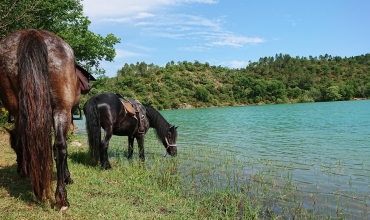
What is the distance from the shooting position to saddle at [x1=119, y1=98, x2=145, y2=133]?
7818mm

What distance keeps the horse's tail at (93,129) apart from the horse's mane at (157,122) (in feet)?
7.92

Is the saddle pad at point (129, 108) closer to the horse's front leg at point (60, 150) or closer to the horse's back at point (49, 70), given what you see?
the horse's back at point (49, 70)

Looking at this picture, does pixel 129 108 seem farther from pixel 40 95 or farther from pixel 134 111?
pixel 40 95

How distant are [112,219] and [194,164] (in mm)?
5598

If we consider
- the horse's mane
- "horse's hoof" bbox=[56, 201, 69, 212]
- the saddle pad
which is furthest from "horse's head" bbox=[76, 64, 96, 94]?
the horse's mane

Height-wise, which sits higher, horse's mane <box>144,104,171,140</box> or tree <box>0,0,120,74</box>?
tree <box>0,0,120,74</box>

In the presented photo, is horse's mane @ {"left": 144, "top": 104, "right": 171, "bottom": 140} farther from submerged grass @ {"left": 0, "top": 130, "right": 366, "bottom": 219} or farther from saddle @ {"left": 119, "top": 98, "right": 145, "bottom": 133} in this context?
submerged grass @ {"left": 0, "top": 130, "right": 366, "bottom": 219}

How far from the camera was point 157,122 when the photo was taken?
9.16 meters

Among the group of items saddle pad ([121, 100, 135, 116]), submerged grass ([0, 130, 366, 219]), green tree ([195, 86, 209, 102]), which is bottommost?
submerged grass ([0, 130, 366, 219])

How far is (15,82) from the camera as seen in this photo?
3754 millimetres

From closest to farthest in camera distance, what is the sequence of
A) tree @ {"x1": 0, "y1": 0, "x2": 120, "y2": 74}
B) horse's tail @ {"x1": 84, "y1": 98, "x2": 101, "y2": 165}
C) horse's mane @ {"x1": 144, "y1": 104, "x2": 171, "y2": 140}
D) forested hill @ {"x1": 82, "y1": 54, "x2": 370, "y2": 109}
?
1. horse's tail @ {"x1": 84, "y1": 98, "x2": 101, "y2": 165}
2. horse's mane @ {"x1": 144, "y1": 104, "x2": 171, "y2": 140}
3. tree @ {"x1": 0, "y1": 0, "x2": 120, "y2": 74}
4. forested hill @ {"x1": 82, "y1": 54, "x2": 370, "y2": 109}

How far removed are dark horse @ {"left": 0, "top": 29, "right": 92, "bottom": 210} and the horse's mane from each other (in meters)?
5.14

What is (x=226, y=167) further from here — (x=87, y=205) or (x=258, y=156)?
(x=87, y=205)

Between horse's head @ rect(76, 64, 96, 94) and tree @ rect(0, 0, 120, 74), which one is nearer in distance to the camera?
horse's head @ rect(76, 64, 96, 94)
